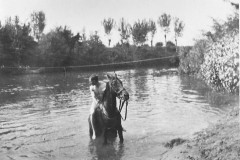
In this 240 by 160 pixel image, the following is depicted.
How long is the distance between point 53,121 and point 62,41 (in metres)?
64.0

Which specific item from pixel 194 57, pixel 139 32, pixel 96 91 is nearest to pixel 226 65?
pixel 96 91

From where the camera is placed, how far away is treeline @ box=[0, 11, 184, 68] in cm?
7088

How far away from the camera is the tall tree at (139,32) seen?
3856 inches

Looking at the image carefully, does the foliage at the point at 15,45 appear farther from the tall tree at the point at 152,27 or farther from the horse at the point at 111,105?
the horse at the point at 111,105

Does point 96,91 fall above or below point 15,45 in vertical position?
below

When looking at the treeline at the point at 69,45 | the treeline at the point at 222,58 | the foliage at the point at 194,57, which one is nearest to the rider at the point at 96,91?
the treeline at the point at 222,58

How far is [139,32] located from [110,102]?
293 feet

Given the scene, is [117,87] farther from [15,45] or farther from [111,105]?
[15,45]

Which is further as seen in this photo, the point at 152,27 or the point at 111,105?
the point at 152,27

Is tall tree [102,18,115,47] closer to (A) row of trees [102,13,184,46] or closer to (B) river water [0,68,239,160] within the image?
(A) row of trees [102,13,184,46]

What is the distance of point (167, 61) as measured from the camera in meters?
89.3

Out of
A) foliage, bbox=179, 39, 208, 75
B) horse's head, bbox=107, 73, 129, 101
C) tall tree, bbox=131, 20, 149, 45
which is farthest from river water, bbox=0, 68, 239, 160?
tall tree, bbox=131, 20, 149, 45

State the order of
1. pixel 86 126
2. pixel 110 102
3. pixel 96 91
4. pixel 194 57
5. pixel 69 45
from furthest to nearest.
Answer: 1. pixel 69 45
2. pixel 194 57
3. pixel 86 126
4. pixel 96 91
5. pixel 110 102

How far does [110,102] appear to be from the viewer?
405 inches
